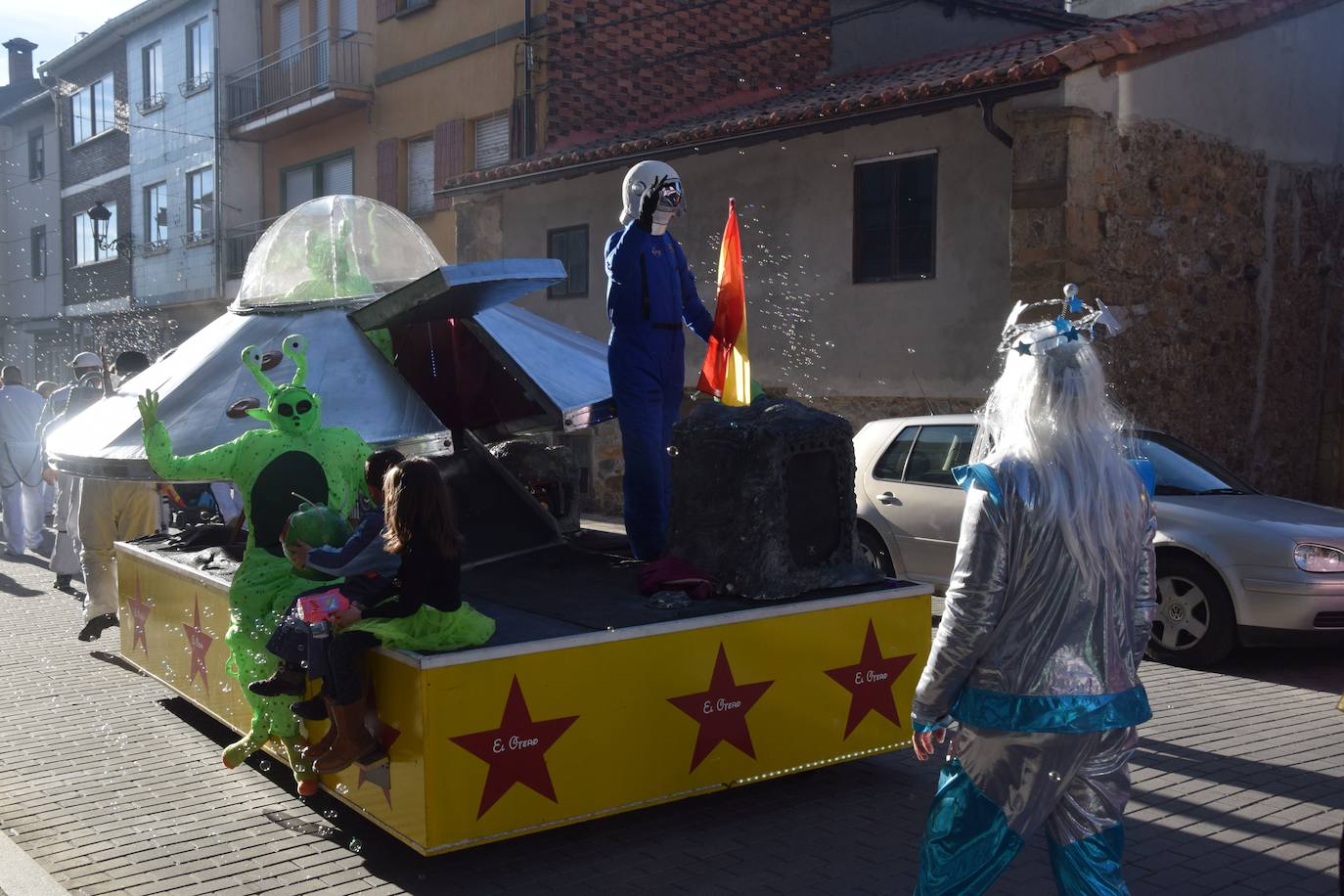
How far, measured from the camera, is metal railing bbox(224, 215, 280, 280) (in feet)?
88.2

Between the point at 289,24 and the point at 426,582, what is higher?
the point at 289,24

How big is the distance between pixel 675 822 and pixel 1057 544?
2.64m

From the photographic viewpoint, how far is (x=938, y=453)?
957cm

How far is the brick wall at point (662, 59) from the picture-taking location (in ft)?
63.3

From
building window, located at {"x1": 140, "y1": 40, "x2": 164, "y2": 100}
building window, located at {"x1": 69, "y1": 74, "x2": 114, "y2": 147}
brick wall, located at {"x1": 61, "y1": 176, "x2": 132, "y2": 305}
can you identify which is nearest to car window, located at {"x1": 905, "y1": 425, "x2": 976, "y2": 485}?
building window, located at {"x1": 140, "y1": 40, "x2": 164, "y2": 100}

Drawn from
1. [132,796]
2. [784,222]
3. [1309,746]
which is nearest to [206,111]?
[784,222]

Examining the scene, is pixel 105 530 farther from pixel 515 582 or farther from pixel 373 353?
pixel 515 582

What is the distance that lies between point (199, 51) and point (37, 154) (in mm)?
11722

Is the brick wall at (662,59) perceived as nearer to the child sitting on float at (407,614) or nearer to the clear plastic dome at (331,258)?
the clear plastic dome at (331,258)

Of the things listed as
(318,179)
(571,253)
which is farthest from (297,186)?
(571,253)

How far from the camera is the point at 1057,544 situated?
10.1 ft

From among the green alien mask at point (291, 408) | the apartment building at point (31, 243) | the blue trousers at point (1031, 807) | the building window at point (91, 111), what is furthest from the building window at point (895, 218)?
the apartment building at point (31, 243)

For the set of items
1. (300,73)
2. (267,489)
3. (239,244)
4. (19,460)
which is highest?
(300,73)

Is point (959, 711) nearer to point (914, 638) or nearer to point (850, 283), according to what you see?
point (914, 638)
